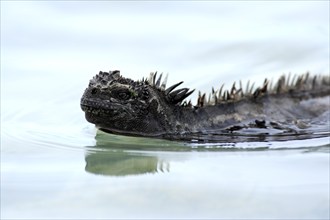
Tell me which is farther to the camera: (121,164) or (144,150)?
(144,150)

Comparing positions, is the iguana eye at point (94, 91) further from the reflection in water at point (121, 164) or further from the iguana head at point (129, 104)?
the reflection in water at point (121, 164)

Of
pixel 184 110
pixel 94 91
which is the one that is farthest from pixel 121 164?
pixel 184 110

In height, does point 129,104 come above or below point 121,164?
above

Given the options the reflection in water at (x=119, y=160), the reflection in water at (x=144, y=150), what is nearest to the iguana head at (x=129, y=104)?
the reflection in water at (x=144, y=150)

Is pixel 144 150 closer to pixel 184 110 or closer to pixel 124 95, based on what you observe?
pixel 124 95

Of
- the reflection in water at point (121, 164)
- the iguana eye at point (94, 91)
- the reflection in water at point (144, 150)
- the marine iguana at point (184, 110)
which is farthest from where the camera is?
the marine iguana at point (184, 110)

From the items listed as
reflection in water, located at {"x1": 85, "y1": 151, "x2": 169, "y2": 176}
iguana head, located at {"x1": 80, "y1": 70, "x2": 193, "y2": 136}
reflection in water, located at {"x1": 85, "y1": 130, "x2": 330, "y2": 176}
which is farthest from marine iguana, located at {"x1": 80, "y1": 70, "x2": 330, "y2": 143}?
reflection in water, located at {"x1": 85, "y1": 151, "x2": 169, "y2": 176}

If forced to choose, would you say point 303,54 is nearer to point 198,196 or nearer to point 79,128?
point 79,128

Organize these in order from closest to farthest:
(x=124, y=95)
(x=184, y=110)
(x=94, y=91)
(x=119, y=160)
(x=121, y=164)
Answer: (x=121, y=164) → (x=119, y=160) → (x=94, y=91) → (x=124, y=95) → (x=184, y=110)
